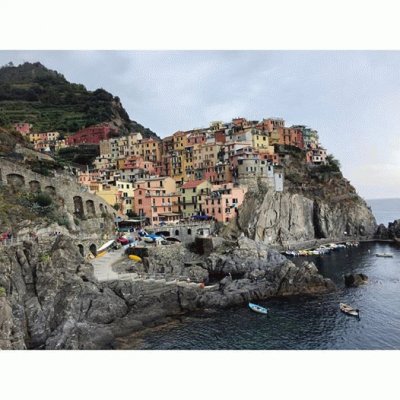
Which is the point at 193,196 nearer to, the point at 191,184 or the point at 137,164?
the point at 191,184

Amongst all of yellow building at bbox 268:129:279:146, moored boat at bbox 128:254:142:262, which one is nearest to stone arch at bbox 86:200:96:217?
moored boat at bbox 128:254:142:262

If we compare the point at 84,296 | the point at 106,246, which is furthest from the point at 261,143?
the point at 84,296

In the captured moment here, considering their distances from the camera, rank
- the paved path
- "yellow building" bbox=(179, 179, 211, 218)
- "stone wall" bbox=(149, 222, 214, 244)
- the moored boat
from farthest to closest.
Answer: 1. "yellow building" bbox=(179, 179, 211, 218)
2. "stone wall" bbox=(149, 222, 214, 244)
3. the moored boat
4. the paved path

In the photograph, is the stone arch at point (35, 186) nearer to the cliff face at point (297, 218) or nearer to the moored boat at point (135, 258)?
the moored boat at point (135, 258)

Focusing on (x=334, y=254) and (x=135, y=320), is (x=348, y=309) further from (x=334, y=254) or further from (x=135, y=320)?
(x=334, y=254)

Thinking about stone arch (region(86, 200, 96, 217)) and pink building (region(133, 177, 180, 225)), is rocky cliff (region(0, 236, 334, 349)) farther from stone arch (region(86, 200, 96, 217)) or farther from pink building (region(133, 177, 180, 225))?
pink building (region(133, 177, 180, 225))

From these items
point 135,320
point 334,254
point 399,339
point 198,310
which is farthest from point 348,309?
point 334,254
